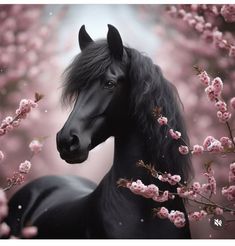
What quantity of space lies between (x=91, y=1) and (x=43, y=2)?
0.75 ft

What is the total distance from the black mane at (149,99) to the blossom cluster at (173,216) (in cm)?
15

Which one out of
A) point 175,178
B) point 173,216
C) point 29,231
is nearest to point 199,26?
point 175,178

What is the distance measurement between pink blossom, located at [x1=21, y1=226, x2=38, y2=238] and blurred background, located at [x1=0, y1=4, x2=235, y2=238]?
8.1 inches

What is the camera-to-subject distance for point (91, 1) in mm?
2227

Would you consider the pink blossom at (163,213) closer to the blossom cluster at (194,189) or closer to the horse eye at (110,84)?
the blossom cluster at (194,189)

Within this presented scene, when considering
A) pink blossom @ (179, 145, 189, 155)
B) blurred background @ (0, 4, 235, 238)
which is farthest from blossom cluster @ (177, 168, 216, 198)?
blurred background @ (0, 4, 235, 238)

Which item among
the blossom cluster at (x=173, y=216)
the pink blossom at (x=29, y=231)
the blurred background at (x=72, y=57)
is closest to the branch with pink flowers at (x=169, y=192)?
the blossom cluster at (x=173, y=216)

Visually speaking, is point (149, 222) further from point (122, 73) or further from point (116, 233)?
point (122, 73)

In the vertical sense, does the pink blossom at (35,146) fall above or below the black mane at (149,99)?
below

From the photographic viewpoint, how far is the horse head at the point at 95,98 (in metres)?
1.78

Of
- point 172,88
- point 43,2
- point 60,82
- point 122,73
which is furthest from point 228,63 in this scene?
point 43,2

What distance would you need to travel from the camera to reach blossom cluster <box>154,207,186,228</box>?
5.83ft

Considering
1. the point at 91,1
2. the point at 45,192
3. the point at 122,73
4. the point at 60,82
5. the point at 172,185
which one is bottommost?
the point at 45,192

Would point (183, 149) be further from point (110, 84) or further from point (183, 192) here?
point (110, 84)
